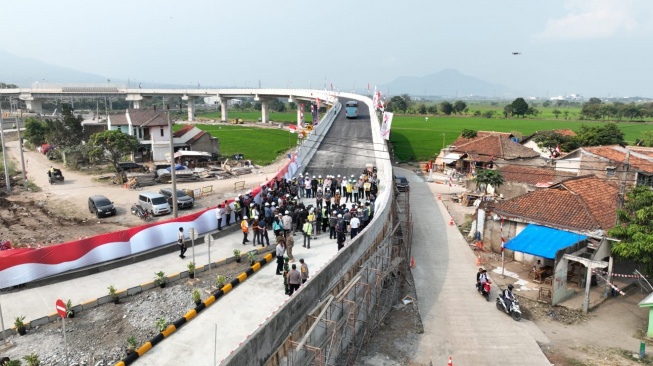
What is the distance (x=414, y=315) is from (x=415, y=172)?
33.8m

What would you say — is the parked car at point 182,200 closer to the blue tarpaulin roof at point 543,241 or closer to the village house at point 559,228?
the village house at point 559,228

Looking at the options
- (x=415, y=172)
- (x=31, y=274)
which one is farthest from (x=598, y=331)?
(x=415, y=172)

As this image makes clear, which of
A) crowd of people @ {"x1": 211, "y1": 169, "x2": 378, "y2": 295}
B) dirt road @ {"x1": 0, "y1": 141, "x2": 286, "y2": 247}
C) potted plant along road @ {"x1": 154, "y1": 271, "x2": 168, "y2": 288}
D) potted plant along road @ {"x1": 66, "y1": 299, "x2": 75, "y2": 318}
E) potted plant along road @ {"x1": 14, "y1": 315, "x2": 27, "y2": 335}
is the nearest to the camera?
potted plant along road @ {"x1": 14, "y1": 315, "x2": 27, "y2": 335}

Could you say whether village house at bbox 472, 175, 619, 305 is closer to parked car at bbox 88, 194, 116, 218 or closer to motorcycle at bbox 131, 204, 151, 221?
motorcycle at bbox 131, 204, 151, 221

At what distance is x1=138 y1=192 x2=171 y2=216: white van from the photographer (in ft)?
90.8

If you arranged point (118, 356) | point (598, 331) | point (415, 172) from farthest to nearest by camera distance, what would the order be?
point (415, 172)
point (598, 331)
point (118, 356)

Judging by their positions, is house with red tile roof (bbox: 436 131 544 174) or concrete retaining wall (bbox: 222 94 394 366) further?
house with red tile roof (bbox: 436 131 544 174)

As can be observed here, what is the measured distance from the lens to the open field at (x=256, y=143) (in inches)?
2238

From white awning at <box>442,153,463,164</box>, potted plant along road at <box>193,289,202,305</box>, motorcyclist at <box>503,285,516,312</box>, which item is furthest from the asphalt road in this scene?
potted plant along road at <box>193,289,202,305</box>

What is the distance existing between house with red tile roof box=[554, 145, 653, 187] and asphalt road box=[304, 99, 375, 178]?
586 inches

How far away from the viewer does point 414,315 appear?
18203 millimetres

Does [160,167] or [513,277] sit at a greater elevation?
[160,167]

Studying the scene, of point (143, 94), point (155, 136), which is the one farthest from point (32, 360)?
point (143, 94)

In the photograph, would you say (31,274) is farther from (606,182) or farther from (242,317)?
(606,182)
